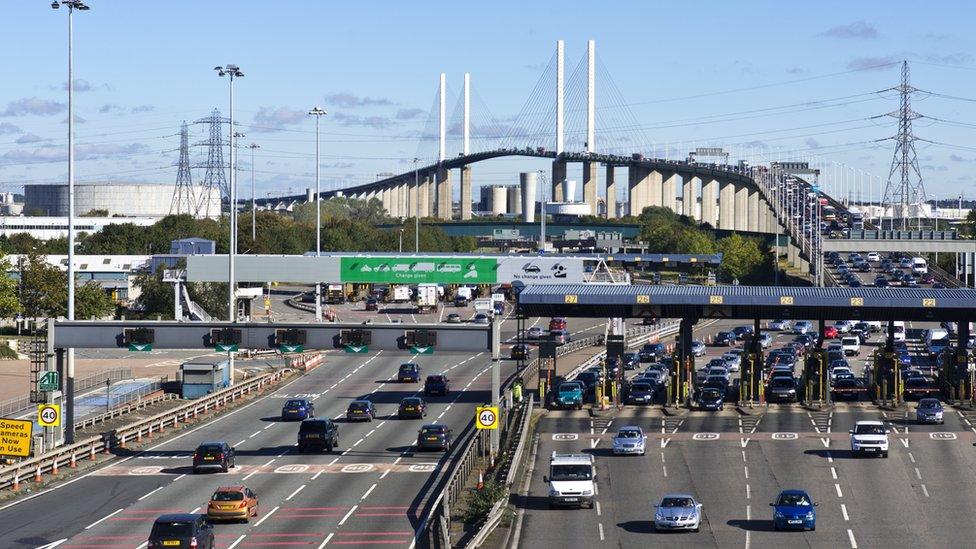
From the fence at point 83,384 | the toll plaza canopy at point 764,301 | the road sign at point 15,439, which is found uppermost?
the toll plaza canopy at point 764,301

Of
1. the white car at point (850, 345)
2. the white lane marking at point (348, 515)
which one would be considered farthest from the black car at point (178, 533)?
the white car at point (850, 345)

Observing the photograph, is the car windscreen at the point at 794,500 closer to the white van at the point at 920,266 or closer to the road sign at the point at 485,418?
the road sign at the point at 485,418

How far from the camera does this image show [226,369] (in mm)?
77500

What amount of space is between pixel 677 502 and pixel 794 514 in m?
2.99

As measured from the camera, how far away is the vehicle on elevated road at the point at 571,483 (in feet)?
134

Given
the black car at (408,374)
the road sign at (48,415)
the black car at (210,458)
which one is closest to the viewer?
the road sign at (48,415)

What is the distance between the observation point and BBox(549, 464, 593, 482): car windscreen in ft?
136

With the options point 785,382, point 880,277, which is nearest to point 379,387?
point 785,382

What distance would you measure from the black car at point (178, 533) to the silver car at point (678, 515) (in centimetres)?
1188

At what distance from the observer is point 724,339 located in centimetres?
10481

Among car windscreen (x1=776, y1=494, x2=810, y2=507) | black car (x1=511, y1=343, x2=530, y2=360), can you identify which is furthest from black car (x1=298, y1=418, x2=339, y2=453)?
black car (x1=511, y1=343, x2=530, y2=360)

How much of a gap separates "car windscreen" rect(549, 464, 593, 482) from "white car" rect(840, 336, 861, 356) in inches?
2235

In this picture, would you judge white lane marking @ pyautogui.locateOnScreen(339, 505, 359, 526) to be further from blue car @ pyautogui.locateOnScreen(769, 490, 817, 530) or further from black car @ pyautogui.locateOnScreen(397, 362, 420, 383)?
black car @ pyautogui.locateOnScreen(397, 362, 420, 383)

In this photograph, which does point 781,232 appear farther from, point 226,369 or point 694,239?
point 226,369
